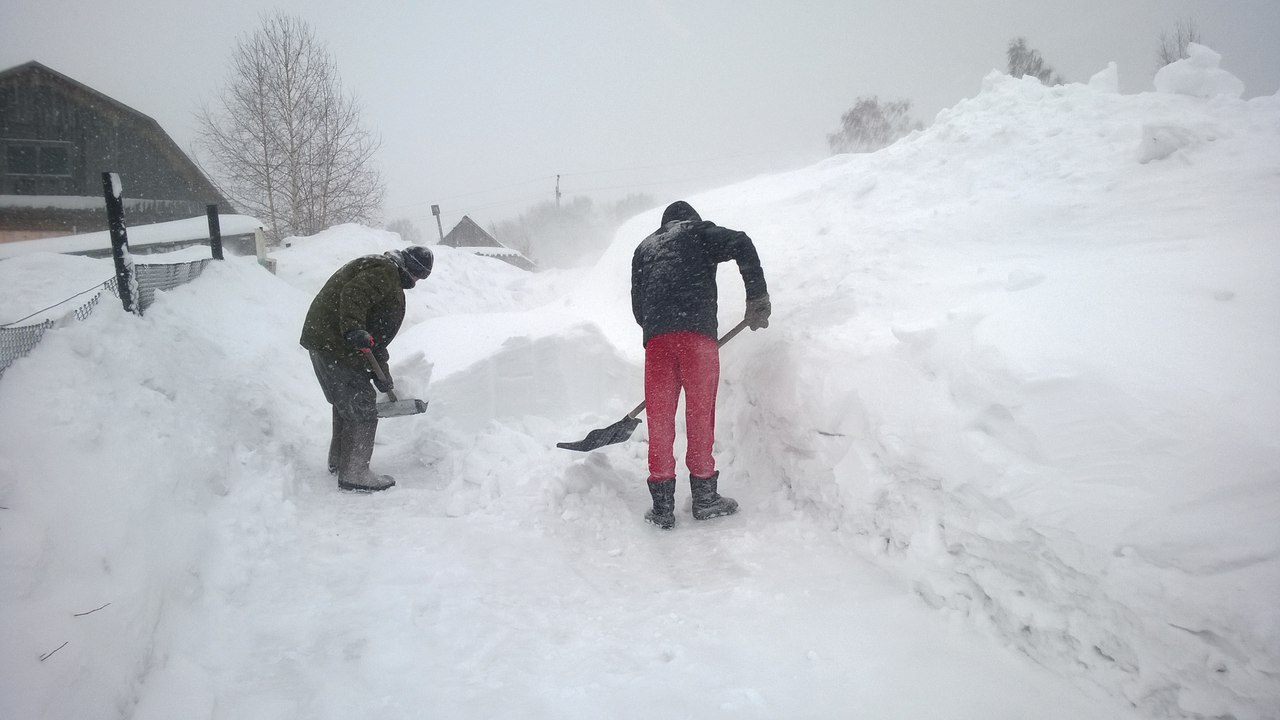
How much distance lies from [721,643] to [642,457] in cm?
201

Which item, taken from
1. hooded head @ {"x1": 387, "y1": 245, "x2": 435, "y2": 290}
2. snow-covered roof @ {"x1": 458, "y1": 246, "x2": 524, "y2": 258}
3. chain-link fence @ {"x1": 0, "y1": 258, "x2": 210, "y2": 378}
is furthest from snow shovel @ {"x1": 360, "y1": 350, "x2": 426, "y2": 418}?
Answer: snow-covered roof @ {"x1": 458, "y1": 246, "x2": 524, "y2": 258}

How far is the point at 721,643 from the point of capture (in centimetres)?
188

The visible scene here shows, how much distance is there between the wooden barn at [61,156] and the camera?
1280cm

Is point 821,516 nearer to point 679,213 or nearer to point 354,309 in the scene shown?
point 679,213

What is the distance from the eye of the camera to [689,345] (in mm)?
2961

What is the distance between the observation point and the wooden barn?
12797 millimetres

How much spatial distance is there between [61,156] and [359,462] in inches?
679

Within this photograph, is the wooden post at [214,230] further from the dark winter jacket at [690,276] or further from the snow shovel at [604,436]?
the dark winter jacket at [690,276]

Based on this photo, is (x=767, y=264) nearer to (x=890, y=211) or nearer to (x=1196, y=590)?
(x=890, y=211)

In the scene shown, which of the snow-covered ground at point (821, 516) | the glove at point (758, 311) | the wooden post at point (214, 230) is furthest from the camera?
the wooden post at point (214, 230)

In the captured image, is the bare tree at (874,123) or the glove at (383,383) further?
the bare tree at (874,123)

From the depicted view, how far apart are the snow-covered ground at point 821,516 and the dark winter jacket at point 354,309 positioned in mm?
775

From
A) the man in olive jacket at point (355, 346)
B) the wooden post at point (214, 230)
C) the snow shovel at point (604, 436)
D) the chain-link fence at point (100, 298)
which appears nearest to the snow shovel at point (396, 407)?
the man in olive jacket at point (355, 346)

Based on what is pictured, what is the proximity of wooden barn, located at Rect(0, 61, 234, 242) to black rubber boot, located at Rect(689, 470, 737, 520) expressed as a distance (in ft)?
44.8
